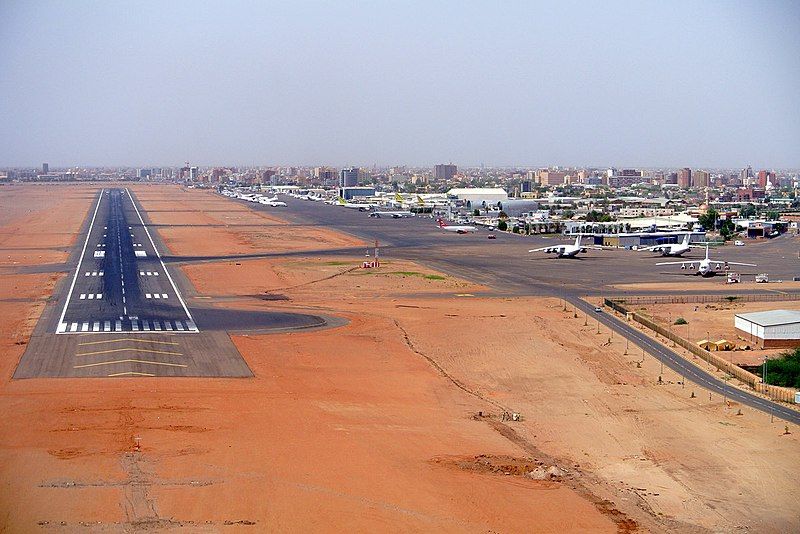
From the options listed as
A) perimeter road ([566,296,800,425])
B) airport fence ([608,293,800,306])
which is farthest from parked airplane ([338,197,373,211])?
perimeter road ([566,296,800,425])

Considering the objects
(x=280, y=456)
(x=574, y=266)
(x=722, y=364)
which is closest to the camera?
(x=280, y=456)

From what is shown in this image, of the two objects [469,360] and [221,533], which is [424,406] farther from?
[221,533]

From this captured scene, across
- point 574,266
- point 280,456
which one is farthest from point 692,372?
point 574,266

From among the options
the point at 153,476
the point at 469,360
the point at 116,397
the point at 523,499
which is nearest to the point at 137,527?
the point at 153,476

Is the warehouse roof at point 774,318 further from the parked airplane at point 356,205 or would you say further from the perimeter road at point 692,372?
the parked airplane at point 356,205

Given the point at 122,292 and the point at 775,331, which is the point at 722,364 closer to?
the point at 775,331

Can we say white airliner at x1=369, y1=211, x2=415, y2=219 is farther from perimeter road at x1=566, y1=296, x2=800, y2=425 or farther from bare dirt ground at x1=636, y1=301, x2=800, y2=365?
perimeter road at x1=566, y1=296, x2=800, y2=425

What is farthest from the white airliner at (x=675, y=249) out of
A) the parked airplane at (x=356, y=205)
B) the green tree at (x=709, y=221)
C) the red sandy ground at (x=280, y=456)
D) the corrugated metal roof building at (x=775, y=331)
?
the parked airplane at (x=356, y=205)
